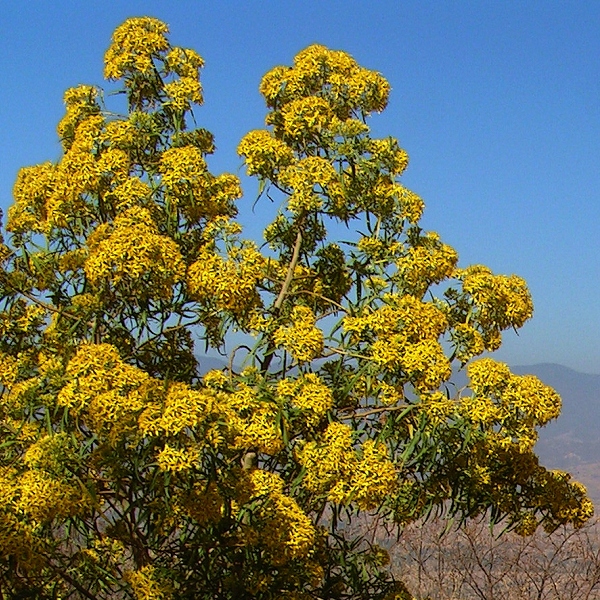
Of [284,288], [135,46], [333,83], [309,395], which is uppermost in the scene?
[333,83]

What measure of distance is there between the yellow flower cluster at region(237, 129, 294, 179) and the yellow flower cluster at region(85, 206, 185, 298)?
0.69m

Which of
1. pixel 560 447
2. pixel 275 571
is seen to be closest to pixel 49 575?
pixel 275 571

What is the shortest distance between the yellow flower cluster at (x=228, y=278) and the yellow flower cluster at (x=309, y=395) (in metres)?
0.47

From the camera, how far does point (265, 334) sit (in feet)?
15.8

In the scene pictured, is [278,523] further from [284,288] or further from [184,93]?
[184,93]

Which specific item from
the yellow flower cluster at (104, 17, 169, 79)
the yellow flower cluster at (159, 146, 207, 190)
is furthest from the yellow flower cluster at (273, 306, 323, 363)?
the yellow flower cluster at (104, 17, 169, 79)

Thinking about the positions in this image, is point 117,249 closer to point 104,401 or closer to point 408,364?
point 104,401

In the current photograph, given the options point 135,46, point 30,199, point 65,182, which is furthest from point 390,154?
point 30,199

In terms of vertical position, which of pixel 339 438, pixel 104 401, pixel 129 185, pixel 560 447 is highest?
pixel 560 447

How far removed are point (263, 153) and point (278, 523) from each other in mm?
1921

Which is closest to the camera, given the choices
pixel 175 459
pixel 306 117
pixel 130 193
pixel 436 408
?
pixel 175 459

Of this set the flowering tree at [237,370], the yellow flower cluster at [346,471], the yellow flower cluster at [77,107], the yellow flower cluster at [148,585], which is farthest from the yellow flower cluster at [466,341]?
the yellow flower cluster at [77,107]

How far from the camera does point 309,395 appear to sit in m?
4.41

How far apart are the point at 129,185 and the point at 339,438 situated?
5.43 ft
